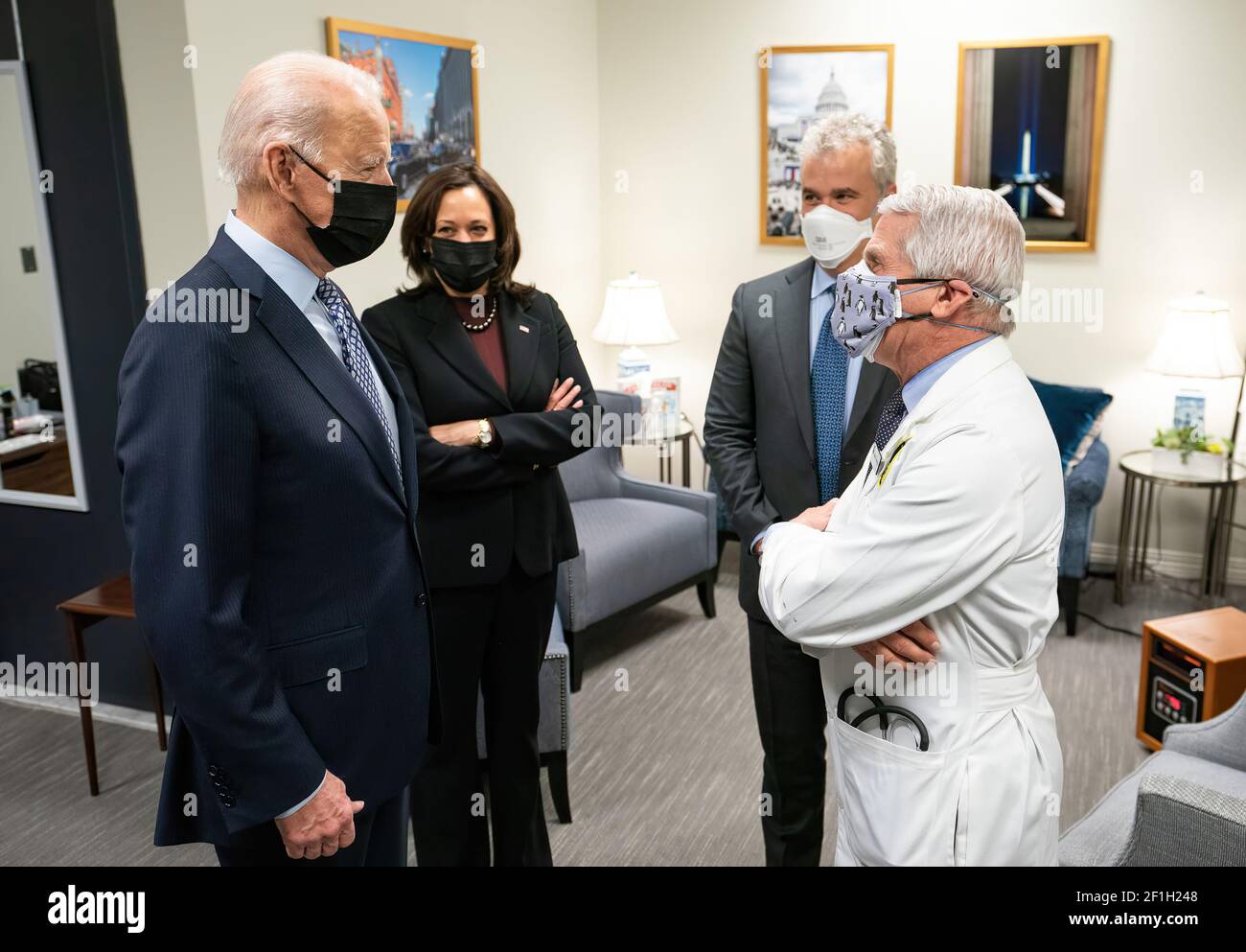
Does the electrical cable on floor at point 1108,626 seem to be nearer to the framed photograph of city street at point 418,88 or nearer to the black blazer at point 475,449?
the black blazer at point 475,449

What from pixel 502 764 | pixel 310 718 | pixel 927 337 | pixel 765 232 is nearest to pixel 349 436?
pixel 310 718

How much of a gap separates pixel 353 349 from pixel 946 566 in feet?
3.10

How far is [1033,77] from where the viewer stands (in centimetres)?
505

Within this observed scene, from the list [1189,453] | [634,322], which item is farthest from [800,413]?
[1189,453]

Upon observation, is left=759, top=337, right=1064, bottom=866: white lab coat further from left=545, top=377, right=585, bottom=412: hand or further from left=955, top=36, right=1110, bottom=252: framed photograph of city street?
left=955, top=36, right=1110, bottom=252: framed photograph of city street

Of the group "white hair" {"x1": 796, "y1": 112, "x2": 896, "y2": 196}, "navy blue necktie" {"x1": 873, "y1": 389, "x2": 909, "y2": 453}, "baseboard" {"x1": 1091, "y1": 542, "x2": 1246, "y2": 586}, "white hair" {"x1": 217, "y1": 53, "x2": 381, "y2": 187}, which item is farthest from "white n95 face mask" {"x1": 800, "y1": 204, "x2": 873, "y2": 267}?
"baseboard" {"x1": 1091, "y1": 542, "x2": 1246, "y2": 586}

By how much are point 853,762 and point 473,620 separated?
0.99 metres

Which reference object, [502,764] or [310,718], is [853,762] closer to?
[310,718]

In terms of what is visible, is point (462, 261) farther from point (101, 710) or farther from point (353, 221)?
point (101, 710)

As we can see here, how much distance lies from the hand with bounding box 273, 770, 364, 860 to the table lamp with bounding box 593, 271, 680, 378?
12.8 ft

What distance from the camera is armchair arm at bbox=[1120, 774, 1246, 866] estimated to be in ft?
5.87

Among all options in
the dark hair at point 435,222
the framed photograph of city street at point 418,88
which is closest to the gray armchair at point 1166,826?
the dark hair at point 435,222

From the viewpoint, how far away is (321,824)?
1573 mm

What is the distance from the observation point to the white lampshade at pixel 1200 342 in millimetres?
4707
